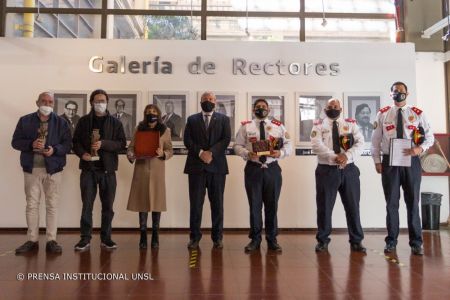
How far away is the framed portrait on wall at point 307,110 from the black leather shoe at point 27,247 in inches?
152

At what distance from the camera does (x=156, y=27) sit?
6422 mm

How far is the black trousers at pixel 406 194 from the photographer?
4445 millimetres

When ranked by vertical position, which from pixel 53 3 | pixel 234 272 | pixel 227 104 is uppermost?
pixel 53 3

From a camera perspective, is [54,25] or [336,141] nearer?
[336,141]

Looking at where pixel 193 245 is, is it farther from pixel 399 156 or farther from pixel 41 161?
pixel 399 156

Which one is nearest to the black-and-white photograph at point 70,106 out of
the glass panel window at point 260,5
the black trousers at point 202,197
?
the black trousers at point 202,197

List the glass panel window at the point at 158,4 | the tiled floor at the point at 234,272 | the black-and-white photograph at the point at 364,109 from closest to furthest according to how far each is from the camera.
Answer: the tiled floor at the point at 234,272
the black-and-white photograph at the point at 364,109
the glass panel window at the point at 158,4

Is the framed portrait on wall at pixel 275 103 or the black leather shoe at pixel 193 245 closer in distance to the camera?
the black leather shoe at pixel 193 245

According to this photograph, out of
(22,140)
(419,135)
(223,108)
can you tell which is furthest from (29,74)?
(419,135)

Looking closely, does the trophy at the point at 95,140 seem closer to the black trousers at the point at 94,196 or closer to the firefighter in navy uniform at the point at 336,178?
the black trousers at the point at 94,196

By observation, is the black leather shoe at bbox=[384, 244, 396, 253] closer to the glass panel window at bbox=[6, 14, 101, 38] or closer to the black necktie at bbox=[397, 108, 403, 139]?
the black necktie at bbox=[397, 108, 403, 139]

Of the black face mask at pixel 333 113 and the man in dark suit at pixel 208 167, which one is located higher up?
the black face mask at pixel 333 113

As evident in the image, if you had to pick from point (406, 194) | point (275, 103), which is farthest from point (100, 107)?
point (406, 194)

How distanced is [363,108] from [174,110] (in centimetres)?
292
